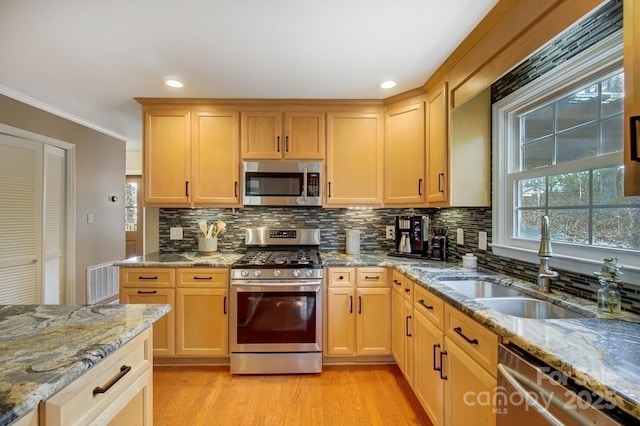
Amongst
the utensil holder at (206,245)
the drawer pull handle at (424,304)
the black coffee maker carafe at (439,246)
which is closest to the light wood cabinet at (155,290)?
the utensil holder at (206,245)

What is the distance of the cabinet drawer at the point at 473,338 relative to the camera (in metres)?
1.13

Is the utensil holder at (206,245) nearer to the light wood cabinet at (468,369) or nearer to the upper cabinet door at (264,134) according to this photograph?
the upper cabinet door at (264,134)

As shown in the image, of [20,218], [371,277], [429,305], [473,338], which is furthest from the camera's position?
[20,218]

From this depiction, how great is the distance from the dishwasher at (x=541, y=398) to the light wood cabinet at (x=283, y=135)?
2.14 m

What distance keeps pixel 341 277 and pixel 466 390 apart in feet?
4.15

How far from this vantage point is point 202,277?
7.93ft

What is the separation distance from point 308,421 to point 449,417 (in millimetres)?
876

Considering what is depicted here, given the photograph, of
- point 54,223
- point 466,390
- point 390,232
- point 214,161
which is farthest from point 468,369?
point 54,223

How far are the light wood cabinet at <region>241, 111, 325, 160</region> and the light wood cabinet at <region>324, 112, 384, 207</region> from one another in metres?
0.15

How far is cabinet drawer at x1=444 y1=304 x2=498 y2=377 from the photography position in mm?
1128

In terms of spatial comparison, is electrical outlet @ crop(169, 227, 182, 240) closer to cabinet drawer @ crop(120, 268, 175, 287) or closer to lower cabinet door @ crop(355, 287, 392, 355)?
cabinet drawer @ crop(120, 268, 175, 287)

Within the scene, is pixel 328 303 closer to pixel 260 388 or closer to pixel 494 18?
pixel 260 388

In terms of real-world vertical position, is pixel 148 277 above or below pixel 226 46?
below

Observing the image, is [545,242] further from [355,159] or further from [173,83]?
[173,83]
